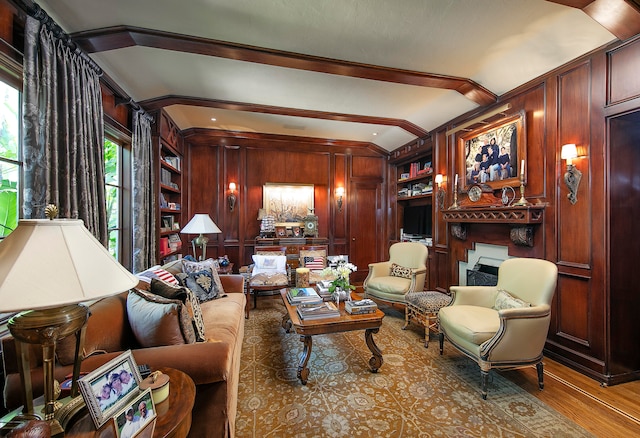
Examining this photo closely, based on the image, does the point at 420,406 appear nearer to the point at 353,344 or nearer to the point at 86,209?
the point at 353,344

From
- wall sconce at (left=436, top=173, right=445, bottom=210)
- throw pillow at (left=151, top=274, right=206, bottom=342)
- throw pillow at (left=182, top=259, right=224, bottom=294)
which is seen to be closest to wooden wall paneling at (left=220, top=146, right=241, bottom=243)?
throw pillow at (left=182, top=259, right=224, bottom=294)

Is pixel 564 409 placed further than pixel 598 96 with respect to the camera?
No

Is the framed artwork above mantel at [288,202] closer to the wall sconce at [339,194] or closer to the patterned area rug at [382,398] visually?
the wall sconce at [339,194]

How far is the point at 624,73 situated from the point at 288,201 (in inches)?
183

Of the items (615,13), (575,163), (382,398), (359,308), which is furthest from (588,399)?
(615,13)

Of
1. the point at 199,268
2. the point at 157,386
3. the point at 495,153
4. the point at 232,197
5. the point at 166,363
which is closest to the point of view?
the point at 157,386

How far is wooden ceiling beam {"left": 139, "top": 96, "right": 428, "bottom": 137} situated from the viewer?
3.51m

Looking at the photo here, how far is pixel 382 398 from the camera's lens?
6.63ft

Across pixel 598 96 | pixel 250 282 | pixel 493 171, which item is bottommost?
pixel 250 282

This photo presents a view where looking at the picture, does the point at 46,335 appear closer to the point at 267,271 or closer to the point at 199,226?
the point at 199,226

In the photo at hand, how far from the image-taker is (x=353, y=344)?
290 cm

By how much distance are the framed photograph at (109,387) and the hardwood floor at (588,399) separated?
265 cm

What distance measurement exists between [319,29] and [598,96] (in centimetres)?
248

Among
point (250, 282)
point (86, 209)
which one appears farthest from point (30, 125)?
point (250, 282)
